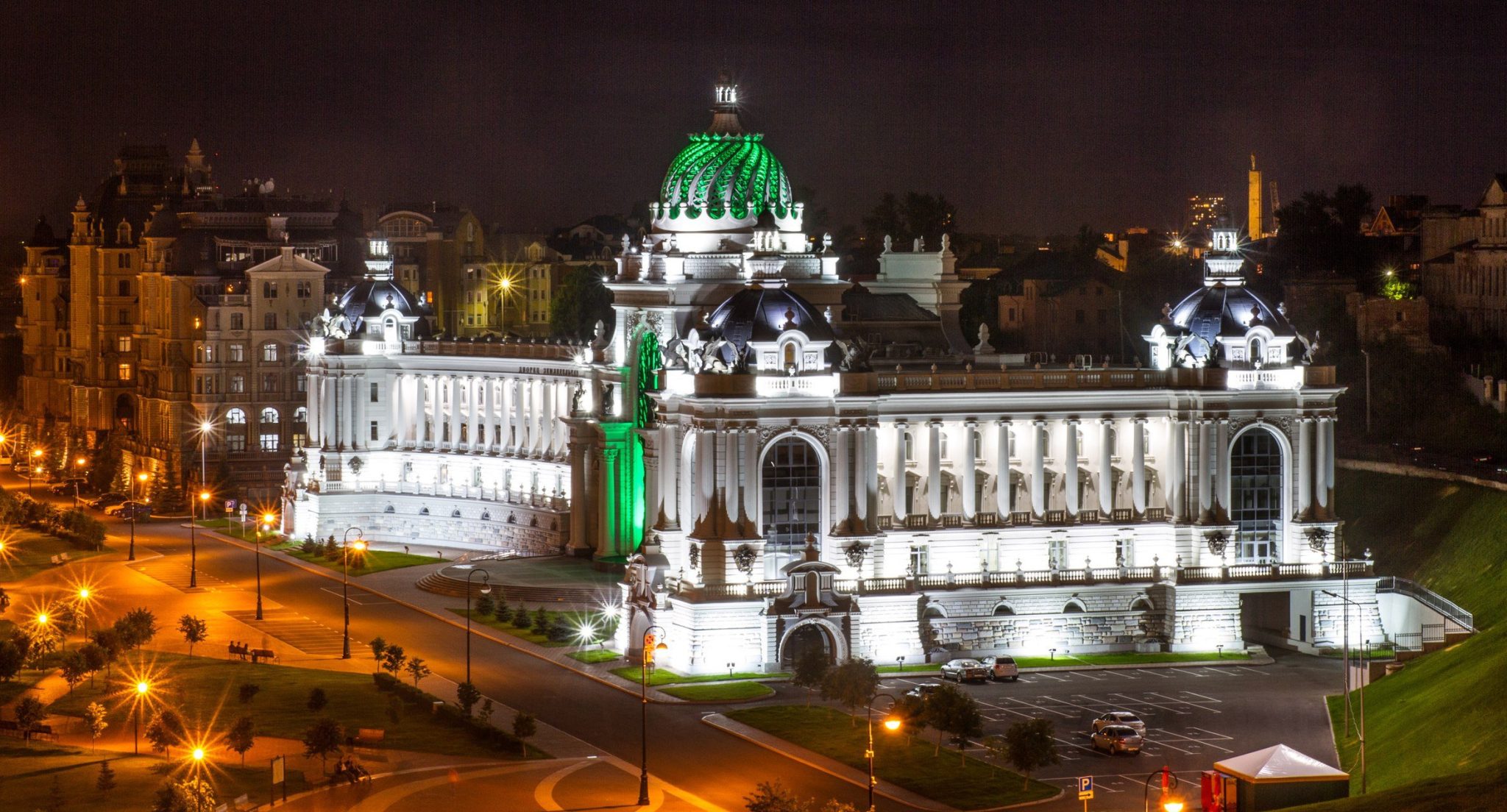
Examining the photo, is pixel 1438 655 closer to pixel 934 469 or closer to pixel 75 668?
pixel 934 469

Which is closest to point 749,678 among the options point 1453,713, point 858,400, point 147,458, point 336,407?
point 858,400

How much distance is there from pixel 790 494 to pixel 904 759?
76.7 feet

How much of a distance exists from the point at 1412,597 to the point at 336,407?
69718 mm

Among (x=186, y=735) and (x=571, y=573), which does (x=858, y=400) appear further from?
(x=186, y=735)

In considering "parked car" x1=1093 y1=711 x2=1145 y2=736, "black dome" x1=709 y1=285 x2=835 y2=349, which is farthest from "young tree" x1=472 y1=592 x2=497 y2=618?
"parked car" x1=1093 y1=711 x2=1145 y2=736

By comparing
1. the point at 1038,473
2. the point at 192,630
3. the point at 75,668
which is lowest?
the point at 75,668

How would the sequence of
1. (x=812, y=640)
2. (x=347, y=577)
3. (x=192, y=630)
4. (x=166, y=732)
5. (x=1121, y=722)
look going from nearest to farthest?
1. (x=166, y=732)
2. (x=1121, y=722)
3. (x=812, y=640)
4. (x=192, y=630)
5. (x=347, y=577)

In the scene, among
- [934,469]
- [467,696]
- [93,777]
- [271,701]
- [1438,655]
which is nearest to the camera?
[93,777]

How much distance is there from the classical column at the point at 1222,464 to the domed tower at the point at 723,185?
26.2 metres

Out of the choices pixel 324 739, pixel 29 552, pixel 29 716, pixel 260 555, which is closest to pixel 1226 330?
pixel 324 739

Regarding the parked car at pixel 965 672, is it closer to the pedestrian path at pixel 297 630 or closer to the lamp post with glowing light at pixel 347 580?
the lamp post with glowing light at pixel 347 580

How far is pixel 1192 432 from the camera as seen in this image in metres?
125

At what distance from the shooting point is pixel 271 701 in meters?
108

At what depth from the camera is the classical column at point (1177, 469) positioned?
12519cm
